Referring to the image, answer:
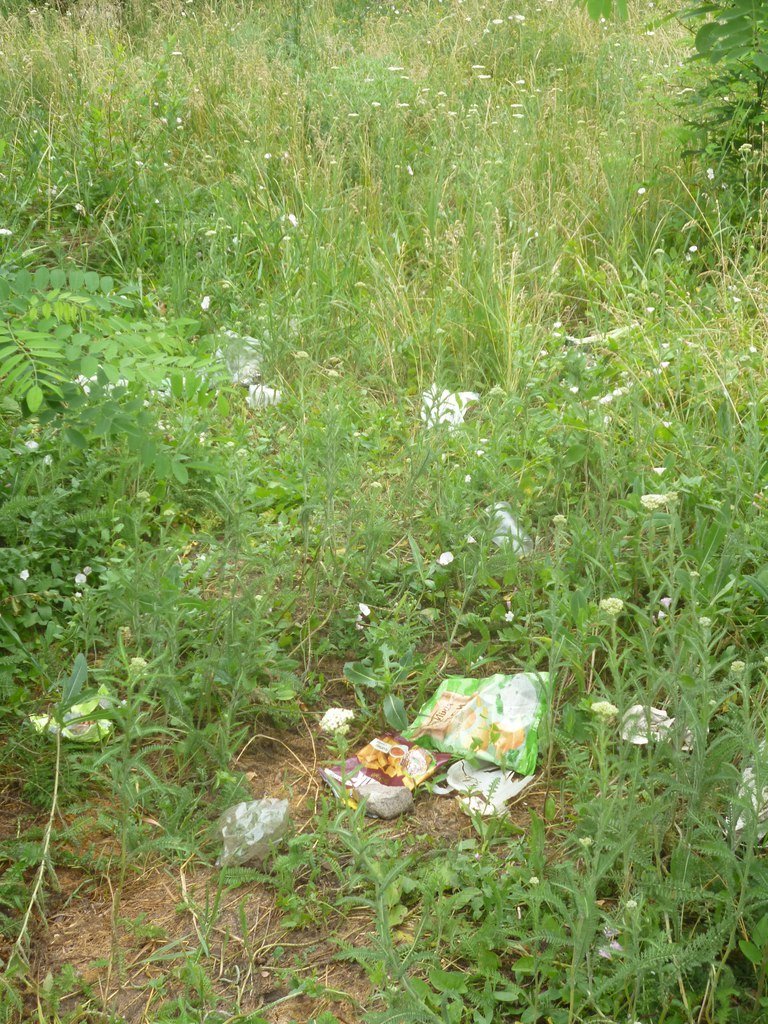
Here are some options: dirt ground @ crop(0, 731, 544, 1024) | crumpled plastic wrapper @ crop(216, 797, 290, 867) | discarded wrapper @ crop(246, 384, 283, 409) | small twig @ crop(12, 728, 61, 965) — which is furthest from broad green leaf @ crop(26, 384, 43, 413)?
discarded wrapper @ crop(246, 384, 283, 409)

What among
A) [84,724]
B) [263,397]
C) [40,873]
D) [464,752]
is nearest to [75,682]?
[84,724]

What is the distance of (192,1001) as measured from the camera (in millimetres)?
1931

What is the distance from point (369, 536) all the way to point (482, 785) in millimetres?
869

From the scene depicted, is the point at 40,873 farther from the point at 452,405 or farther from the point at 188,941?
the point at 452,405

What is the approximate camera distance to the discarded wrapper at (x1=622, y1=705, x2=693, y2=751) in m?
2.04

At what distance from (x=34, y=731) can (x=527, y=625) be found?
135 cm

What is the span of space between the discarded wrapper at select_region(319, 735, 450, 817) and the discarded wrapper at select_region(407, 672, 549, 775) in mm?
59

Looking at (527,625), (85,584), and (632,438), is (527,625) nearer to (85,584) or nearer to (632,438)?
(632,438)

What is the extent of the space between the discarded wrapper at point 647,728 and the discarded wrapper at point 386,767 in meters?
0.52

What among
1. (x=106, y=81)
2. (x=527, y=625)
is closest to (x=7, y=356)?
(x=527, y=625)

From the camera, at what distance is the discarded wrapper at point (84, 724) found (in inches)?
94.6

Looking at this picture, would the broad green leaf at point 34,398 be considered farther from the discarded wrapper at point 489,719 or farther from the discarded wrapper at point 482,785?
the discarded wrapper at point 482,785

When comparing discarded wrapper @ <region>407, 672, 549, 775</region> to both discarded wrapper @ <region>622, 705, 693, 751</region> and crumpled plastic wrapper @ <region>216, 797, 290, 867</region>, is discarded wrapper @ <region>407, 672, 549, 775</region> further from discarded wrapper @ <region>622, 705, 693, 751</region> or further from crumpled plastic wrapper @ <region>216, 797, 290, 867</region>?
crumpled plastic wrapper @ <region>216, 797, 290, 867</region>

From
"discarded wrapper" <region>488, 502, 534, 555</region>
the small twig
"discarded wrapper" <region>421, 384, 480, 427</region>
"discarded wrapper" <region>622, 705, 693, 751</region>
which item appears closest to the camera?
the small twig
